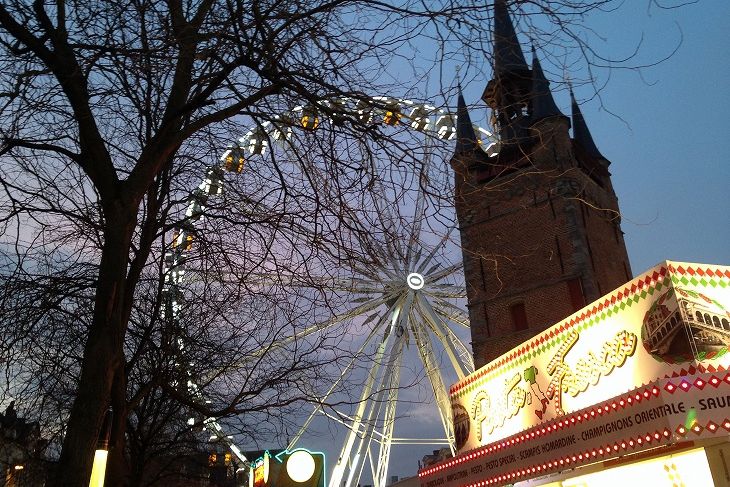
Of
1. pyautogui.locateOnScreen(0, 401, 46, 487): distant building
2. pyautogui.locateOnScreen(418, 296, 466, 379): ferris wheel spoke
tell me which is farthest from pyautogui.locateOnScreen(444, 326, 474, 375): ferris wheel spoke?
pyautogui.locateOnScreen(0, 401, 46, 487): distant building

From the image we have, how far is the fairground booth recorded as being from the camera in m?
6.68

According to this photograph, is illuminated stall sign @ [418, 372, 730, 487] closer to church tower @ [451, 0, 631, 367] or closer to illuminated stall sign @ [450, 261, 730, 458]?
illuminated stall sign @ [450, 261, 730, 458]

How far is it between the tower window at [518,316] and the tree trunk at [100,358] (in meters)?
18.0

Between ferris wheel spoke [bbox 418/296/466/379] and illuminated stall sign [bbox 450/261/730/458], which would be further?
ferris wheel spoke [bbox 418/296/466/379]

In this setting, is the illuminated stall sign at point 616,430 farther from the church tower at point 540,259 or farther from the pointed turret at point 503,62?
the church tower at point 540,259

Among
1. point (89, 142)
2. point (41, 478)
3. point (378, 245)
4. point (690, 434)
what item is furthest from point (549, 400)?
point (41, 478)

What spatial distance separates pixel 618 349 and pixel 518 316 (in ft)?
42.6

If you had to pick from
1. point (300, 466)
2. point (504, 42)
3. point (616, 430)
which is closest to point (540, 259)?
point (616, 430)

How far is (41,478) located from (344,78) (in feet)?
41.7

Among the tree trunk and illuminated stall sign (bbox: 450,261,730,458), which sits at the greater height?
illuminated stall sign (bbox: 450,261,730,458)

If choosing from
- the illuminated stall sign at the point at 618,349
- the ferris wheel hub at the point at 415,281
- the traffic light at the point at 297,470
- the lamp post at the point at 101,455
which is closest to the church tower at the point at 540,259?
the ferris wheel hub at the point at 415,281

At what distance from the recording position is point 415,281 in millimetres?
20156

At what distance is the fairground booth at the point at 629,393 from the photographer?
6684 mm

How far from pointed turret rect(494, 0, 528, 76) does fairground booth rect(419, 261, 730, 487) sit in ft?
14.8
